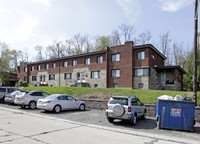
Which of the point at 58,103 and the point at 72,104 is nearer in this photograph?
the point at 58,103

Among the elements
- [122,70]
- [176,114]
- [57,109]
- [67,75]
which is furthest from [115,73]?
[176,114]

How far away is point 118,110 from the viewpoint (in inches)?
376

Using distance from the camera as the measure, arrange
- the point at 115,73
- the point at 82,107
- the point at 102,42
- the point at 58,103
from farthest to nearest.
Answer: the point at 102,42 → the point at 115,73 → the point at 82,107 → the point at 58,103

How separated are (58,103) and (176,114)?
28.8 ft

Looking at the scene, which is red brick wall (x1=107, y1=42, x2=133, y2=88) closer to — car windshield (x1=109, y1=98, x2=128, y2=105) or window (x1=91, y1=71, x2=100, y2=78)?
window (x1=91, y1=71, x2=100, y2=78)

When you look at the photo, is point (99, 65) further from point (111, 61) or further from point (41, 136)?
A: point (41, 136)

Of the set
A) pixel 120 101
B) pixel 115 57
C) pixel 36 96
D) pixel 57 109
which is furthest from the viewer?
pixel 115 57

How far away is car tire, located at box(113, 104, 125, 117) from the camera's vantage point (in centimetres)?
950

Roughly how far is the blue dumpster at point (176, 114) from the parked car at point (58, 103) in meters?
7.86

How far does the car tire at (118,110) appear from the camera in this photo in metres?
9.50

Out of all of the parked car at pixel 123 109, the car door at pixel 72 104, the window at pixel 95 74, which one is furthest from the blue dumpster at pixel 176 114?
the window at pixel 95 74

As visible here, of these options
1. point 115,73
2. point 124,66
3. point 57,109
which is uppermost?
point 124,66

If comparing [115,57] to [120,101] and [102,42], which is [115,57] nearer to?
[120,101]

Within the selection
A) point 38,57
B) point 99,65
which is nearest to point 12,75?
point 38,57
